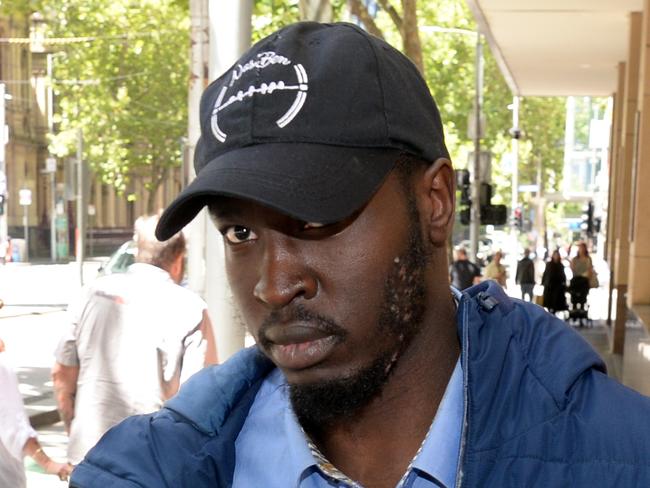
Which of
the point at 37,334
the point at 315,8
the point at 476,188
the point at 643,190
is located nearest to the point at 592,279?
the point at 476,188

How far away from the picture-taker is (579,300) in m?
27.2

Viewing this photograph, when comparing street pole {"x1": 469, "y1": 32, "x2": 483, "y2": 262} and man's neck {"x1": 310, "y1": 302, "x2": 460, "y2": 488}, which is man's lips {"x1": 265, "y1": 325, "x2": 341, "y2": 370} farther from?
street pole {"x1": 469, "y1": 32, "x2": 483, "y2": 262}

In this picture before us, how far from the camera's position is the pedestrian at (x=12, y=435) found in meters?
4.77

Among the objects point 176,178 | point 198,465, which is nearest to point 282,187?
point 198,465

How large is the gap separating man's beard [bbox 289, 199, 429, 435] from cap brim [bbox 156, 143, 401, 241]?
113 mm

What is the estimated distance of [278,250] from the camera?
5.17 ft

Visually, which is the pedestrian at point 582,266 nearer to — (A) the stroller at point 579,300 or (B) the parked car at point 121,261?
(A) the stroller at point 579,300

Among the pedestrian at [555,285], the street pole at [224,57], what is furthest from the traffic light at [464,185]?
the street pole at [224,57]

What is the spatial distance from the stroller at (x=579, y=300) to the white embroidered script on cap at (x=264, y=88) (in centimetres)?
2581

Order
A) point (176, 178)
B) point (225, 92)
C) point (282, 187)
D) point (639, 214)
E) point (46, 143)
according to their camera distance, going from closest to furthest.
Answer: point (282, 187)
point (225, 92)
point (639, 214)
point (46, 143)
point (176, 178)

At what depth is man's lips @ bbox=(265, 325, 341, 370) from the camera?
1552mm

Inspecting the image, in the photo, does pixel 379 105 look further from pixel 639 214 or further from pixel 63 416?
pixel 639 214

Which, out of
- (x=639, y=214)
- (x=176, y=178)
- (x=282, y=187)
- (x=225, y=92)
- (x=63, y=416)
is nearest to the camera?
(x=282, y=187)

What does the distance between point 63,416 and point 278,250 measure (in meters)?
4.30
